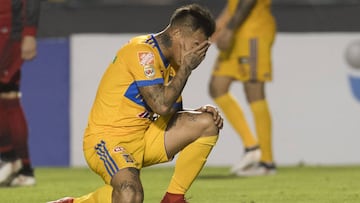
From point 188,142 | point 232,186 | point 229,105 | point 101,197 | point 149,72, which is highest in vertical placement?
point 149,72

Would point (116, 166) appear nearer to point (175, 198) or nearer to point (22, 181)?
point (175, 198)

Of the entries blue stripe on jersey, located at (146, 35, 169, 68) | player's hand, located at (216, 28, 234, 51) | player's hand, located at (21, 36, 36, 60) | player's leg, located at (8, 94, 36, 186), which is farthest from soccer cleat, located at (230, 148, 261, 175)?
blue stripe on jersey, located at (146, 35, 169, 68)

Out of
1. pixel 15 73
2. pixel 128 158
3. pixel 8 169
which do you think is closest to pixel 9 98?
pixel 15 73

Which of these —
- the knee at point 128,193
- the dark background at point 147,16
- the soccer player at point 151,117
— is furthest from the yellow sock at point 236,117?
the knee at point 128,193

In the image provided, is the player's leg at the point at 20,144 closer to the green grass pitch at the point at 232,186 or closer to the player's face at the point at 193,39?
the green grass pitch at the point at 232,186

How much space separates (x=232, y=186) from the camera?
862 cm

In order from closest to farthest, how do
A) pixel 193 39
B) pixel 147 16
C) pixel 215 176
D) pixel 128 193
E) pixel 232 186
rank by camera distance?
pixel 128 193, pixel 193 39, pixel 232 186, pixel 215 176, pixel 147 16

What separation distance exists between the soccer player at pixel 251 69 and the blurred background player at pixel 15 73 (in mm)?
1594

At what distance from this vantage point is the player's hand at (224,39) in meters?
9.60

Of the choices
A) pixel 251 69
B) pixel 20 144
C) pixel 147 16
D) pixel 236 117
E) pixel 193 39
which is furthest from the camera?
pixel 147 16

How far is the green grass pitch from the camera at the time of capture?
303 inches

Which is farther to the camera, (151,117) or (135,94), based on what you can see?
(151,117)

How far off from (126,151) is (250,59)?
3.38 metres

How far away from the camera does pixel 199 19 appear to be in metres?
6.52
